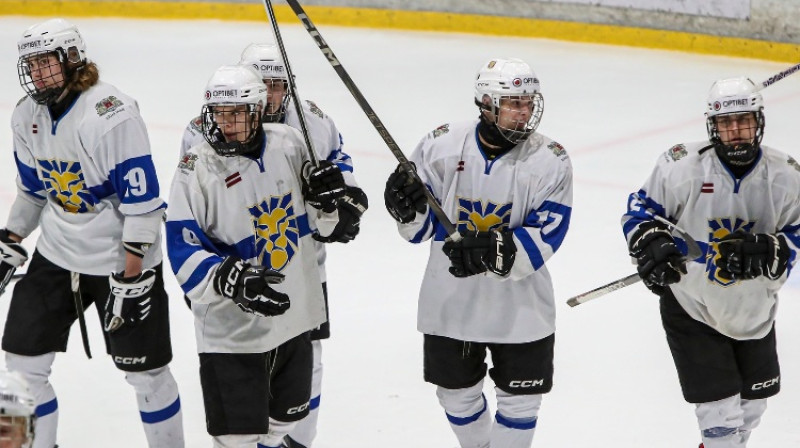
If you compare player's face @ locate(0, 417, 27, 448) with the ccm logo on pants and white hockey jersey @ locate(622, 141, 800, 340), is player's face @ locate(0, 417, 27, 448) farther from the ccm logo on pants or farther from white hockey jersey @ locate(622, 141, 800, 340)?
the ccm logo on pants

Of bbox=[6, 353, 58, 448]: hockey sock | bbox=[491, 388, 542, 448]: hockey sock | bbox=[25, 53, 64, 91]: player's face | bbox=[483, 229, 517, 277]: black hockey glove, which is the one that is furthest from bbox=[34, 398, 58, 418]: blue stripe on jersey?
bbox=[483, 229, 517, 277]: black hockey glove

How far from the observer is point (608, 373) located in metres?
4.98

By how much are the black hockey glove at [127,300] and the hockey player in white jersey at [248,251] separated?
0.34 metres

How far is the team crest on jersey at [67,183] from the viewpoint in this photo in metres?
3.98

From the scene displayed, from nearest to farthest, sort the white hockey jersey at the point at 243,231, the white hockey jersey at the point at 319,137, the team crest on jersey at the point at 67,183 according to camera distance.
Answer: the white hockey jersey at the point at 243,231 < the team crest on jersey at the point at 67,183 < the white hockey jersey at the point at 319,137

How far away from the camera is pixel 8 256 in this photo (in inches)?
165

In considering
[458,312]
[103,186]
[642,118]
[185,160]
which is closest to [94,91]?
[103,186]

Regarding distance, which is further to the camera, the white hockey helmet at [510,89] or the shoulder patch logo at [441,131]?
the shoulder patch logo at [441,131]

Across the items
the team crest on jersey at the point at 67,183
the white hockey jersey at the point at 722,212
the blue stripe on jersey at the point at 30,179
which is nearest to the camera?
the white hockey jersey at the point at 722,212

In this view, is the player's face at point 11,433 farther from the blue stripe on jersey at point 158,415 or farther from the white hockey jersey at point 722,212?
the white hockey jersey at point 722,212

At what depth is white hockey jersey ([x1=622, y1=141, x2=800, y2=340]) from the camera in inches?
147

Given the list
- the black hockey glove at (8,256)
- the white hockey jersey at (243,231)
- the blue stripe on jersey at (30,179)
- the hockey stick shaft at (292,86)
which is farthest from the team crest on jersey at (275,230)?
the black hockey glove at (8,256)

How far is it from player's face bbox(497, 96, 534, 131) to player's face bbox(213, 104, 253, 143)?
0.71m

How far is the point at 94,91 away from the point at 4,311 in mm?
2002
